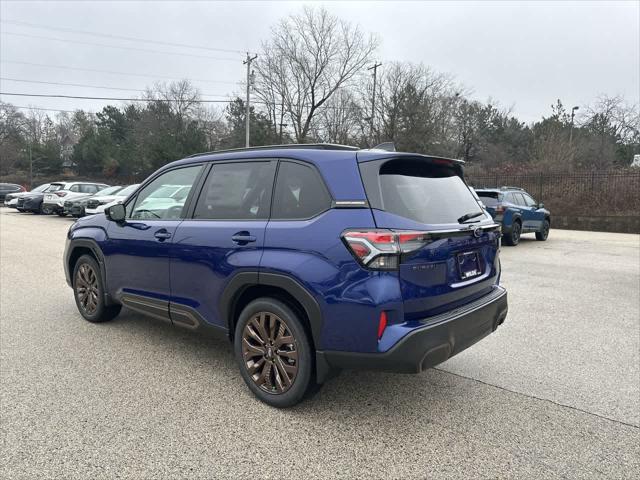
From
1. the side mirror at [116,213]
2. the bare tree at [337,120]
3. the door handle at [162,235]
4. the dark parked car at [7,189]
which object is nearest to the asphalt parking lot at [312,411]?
the door handle at [162,235]

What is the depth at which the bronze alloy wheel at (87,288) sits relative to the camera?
16.1ft

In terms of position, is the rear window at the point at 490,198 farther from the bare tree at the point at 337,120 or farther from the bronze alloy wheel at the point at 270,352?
the bare tree at the point at 337,120

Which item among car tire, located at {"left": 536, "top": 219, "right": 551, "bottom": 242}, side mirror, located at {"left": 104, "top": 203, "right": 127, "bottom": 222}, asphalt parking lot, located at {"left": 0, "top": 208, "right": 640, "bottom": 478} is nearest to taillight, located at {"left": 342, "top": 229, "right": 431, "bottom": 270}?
asphalt parking lot, located at {"left": 0, "top": 208, "right": 640, "bottom": 478}

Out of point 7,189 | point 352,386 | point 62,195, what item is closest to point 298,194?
point 352,386

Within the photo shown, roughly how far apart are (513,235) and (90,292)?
1085 cm

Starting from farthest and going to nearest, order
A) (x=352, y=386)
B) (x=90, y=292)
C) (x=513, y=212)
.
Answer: (x=513, y=212) → (x=90, y=292) → (x=352, y=386)

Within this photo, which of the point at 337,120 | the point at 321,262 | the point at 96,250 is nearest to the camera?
the point at 321,262

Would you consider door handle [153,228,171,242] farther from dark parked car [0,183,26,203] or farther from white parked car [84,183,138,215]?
dark parked car [0,183,26,203]

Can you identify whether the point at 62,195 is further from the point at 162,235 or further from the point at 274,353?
the point at 274,353

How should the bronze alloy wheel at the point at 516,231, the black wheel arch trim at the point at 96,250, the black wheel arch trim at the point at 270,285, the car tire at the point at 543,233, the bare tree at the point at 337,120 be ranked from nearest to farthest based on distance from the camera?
the black wheel arch trim at the point at 270,285
the black wheel arch trim at the point at 96,250
the bronze alloy wheel at the point at 516,231
the car tire at the point at 543,233
the bare tree at the point at 337,120

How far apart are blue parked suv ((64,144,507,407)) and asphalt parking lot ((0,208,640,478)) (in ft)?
1.30

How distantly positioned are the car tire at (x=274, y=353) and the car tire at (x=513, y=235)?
34.6 feet

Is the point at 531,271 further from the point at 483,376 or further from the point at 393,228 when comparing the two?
the point at 393,228

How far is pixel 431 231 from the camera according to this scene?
2.82m
